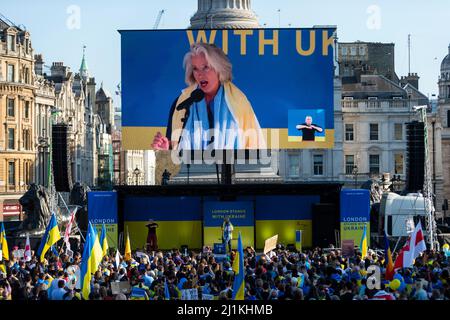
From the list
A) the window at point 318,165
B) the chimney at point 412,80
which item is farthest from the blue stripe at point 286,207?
the chimney at point 412,80

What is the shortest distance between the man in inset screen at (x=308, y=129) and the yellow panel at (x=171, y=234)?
19.9 ft

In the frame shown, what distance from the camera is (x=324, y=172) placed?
9462cm

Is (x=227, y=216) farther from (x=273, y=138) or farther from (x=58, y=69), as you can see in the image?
(x=58, y=69)

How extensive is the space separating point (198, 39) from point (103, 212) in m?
8.93

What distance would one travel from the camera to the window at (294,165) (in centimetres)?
9462

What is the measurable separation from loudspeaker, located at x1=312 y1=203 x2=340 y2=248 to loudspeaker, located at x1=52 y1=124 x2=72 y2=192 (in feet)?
34.9

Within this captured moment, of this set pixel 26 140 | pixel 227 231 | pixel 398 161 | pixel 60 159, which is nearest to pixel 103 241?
pixel 227 231

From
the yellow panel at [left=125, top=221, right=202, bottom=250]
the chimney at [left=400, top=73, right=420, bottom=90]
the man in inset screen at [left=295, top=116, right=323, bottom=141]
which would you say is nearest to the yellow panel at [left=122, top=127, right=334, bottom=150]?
the man in inset screen at [left=295, top=116, right=323, bottom=141]

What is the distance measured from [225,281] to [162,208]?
961 inches

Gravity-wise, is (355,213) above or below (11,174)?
below

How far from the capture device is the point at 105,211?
48.8 m

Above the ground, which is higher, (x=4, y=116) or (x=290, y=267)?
(x=4, y=116)

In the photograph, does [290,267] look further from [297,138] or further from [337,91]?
[337,91]
